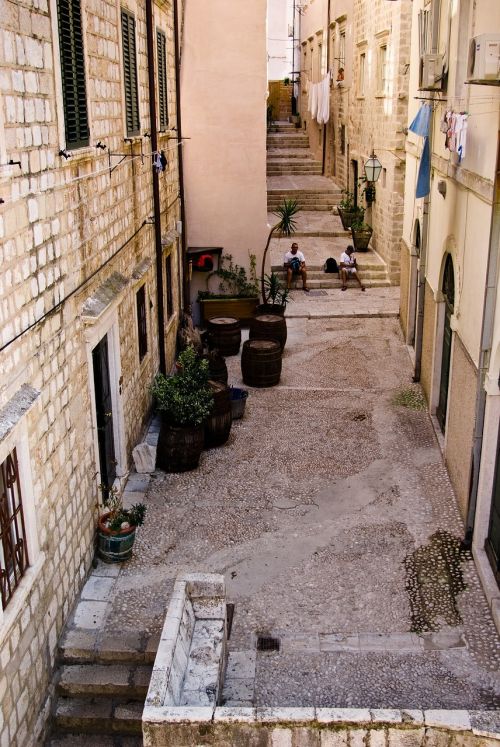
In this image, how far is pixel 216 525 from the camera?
8.90m

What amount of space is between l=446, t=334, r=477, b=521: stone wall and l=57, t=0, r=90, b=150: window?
186 inches

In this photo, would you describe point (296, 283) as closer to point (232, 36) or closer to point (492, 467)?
point (232, 36)

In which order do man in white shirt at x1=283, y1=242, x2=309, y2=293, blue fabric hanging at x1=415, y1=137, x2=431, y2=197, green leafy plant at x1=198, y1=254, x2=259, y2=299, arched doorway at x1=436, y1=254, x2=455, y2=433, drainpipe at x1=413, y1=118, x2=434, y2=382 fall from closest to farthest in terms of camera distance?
arched doorway at x1=436, y1=254, x2=455, y2=433 < blue fabric hanging at x1=415, y1=137, x2=431, y2=197 < drainpipe at x1=413, y1=118, x2=434, y2=382 < green leafy plant at x1=198, y1=254, x2=259, y2=299 < man in white shirt at x1=283, y1=242, x2=309, y2=293

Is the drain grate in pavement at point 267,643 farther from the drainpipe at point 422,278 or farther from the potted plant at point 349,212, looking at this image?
the potted plant at point 349,212

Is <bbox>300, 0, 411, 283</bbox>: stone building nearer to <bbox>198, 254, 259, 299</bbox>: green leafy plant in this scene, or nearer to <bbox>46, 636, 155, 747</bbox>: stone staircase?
<bbox>198, 254, 259, 299</bbox>: green leafy plant

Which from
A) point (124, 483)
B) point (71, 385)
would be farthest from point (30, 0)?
point (124, 483)

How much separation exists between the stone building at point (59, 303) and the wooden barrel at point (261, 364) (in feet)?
10.7

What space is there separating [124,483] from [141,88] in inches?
211

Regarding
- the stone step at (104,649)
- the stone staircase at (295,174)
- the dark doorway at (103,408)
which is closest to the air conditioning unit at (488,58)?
the dark doorway at (103,408)

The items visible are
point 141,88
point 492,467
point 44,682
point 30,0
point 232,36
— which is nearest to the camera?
point 30,0

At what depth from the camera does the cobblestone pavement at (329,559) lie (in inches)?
258

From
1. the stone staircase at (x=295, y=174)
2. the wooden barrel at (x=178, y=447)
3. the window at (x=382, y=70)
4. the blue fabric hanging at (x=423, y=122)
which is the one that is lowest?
the wooden barrel at (x=178, y=447)

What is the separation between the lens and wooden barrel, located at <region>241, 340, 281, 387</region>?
13.1 meters

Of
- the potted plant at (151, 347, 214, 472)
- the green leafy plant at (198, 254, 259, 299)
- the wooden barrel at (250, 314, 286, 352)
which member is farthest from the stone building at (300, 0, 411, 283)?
the potted plant at (151, 347, 214, 472)
